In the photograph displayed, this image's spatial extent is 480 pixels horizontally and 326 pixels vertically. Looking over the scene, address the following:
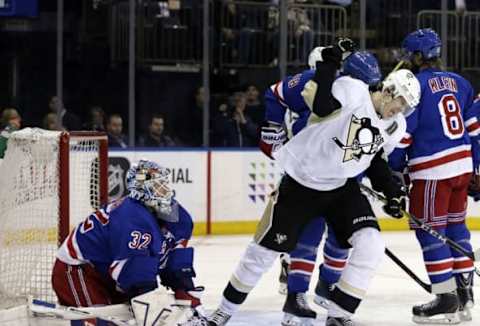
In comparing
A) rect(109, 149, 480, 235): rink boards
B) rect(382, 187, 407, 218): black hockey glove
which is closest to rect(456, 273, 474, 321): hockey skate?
rect(382, 187, 407, 218): black hockey glove

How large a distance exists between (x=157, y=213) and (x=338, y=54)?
783 mm

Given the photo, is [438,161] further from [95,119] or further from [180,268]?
[95,119]

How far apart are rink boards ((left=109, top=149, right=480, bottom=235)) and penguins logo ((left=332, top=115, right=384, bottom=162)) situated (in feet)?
13.5

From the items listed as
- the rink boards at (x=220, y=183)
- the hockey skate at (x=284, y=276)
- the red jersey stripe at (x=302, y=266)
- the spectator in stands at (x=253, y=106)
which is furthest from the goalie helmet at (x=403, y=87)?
the spectator in stands at (x=253, y=106)

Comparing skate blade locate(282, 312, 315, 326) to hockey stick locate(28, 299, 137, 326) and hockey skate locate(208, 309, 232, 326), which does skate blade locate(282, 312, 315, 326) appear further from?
hockey stick locate(28, 299, 137, 326)

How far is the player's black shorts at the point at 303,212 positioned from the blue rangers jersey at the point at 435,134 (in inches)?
22.5

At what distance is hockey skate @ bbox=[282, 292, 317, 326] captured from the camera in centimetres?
448

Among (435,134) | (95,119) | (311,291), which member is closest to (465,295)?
(435,134)

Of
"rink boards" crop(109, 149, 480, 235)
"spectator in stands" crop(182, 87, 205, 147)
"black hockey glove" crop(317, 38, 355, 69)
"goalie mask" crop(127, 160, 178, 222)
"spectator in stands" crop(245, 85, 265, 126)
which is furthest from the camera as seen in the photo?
"spectator in stands" crop(245, 85, 265, 126)

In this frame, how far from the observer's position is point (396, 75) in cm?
423

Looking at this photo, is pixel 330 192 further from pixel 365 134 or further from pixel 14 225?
pixel 14 225

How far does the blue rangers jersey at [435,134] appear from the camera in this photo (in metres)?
4.73

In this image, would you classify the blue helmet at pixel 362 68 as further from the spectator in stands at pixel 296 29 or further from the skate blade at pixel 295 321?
the spectator in stands at pixel 296 29

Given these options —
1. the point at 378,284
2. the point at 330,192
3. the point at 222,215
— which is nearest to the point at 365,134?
the point at 330,192
